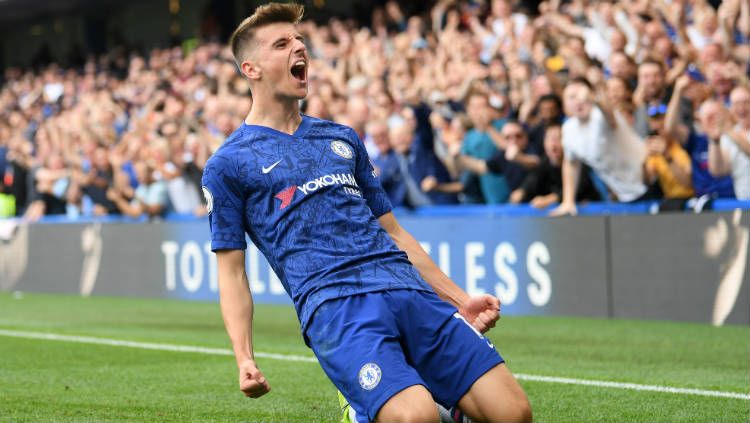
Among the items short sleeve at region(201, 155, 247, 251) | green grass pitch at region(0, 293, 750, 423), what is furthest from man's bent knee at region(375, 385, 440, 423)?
green grass pitch at region(0, 293, 750, 423)

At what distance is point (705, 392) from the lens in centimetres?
772

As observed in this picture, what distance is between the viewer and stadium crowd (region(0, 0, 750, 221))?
12.0 metres

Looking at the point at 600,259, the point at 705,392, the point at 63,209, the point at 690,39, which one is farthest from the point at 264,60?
the point at 63,209

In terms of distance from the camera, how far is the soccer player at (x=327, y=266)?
4.71 m

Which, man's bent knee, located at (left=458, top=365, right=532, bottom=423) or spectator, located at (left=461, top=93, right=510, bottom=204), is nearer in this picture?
man's bent knee, located at (left=458, top=365, right=532, bottom=423)

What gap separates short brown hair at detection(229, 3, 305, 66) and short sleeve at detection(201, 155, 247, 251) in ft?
1.49

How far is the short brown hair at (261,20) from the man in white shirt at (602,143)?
7.55 metres

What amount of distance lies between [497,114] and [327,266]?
9.82 metres

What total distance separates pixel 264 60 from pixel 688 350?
5966mm

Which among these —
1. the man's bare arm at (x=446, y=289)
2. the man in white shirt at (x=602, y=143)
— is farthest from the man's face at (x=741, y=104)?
the man's bare arm at (x=446, y=289)

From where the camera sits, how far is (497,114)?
569 inches

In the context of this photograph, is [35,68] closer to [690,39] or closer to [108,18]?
[108,18]

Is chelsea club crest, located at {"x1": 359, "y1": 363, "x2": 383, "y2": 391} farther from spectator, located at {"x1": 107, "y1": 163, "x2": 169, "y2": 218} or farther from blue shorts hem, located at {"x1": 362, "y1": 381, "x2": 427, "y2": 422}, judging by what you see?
spectator, located at {"x1": 107, "y1": 163, "x2": 169, "y2": 218}

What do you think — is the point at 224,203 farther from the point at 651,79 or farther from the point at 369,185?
the point at 651,79
